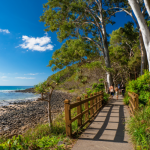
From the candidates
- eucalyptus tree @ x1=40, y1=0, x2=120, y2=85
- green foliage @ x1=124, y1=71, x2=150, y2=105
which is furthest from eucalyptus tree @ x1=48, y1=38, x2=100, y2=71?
green foliage @ x1=124, y1=71, x2=150, y2=105

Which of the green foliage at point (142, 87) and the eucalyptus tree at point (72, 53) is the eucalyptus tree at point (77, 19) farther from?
the green foliage at point (142, 87)

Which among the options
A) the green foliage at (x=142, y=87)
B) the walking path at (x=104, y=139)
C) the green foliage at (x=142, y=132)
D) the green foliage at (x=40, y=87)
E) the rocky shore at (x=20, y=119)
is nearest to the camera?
the green foliage at (x=142, y=132)

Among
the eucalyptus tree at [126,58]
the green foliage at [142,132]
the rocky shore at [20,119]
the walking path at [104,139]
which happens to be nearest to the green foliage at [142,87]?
the walking path at [104,139]

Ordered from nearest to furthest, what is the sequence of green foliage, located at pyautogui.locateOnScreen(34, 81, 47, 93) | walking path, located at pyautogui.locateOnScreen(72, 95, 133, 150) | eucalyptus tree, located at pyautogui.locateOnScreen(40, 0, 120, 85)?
walking path, located at pyautogui.locateOnScreen(72, 95, 133, 150) → green foliage, located at pyautogui.locateOnScreen(34, 81, 47, 93) → eucalyptus tree, located at pyautogui.locateOnScreen(40, 0, 120, 85)

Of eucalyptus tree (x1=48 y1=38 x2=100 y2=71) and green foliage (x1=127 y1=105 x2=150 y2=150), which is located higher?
eucalyptus tree (x1=48 y1=38 x2=100 y2=71)

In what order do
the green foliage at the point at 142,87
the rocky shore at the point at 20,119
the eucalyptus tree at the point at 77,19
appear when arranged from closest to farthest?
the green foliage at the point at 142,87 → the rocky shore at the point at 20,119 → the eucalyptus tree at the point at 77,19

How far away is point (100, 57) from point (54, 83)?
16.7 metres

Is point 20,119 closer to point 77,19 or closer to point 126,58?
point 77,19

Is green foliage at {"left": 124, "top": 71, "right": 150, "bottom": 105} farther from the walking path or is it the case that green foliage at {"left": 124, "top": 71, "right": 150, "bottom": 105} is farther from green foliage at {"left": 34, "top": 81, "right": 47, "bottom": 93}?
green foliage at {"left": 34, "top": 81, "right": 47, "bottom": 93}

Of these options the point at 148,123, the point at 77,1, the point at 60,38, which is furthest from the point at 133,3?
the point at 60,38

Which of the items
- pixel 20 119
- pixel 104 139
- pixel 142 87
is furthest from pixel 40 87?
pixel 20 119

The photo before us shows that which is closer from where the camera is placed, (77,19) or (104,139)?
(104,139)

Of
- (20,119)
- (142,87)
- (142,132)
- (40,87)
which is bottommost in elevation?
(20,119)

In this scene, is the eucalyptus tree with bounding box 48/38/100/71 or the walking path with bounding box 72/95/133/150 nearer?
the walking path with bounding box 72/95/133/150
